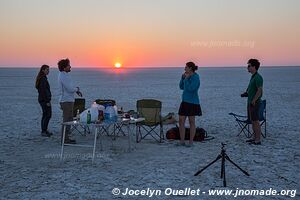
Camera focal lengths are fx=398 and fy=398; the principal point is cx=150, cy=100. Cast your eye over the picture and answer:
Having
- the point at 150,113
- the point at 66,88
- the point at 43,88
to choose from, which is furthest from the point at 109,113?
the point at 43,88

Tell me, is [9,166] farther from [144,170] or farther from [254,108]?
[254,108]

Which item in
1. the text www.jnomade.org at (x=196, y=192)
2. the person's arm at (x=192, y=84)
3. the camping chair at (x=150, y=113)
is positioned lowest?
the text www.jnomade.org at (x=196, y=192)

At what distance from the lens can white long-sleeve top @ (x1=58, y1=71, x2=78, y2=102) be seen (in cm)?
830

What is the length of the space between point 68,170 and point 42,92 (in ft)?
11.4

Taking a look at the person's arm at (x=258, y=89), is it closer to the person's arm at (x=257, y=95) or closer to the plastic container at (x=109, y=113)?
the person's arm at (x=257, y=95)

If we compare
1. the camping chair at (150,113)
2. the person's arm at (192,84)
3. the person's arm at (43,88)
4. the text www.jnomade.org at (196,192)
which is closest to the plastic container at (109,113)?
the camping chair at (150,113)

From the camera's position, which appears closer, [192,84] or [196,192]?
[196,192]

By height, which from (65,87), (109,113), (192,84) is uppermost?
(192,84)

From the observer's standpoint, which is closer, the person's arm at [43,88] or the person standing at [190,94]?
the person standing at [190,94]

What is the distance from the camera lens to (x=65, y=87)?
8.33 meters

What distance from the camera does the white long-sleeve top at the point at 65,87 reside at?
830 centimetres

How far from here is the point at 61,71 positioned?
27.4 ft

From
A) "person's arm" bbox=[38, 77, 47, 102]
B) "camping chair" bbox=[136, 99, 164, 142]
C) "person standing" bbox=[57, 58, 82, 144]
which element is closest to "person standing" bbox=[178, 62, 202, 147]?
"camping chair" bbox=[136, 99, 164, 142]

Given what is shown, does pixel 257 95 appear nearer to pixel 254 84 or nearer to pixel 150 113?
pixel 254 84
